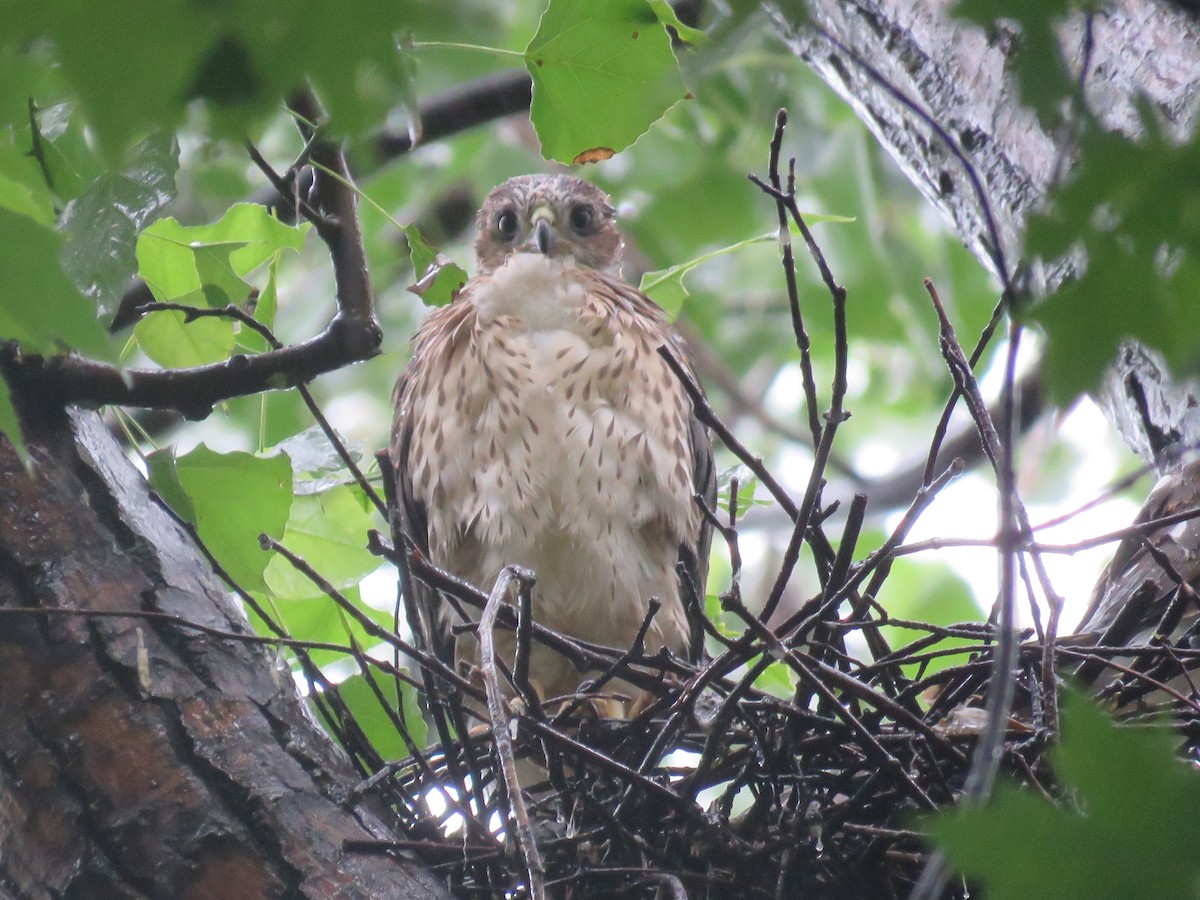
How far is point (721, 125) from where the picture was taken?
5.42 metres

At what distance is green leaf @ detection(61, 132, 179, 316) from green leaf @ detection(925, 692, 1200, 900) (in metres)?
1.47

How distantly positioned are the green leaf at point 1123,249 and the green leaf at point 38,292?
0.91 meters

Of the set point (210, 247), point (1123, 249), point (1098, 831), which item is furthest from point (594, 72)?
point (1098, 831)

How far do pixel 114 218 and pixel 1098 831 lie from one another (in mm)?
1607

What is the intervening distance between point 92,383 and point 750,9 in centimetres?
148

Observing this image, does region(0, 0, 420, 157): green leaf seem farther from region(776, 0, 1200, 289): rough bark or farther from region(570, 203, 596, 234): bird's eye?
region(570, 203, 596, 234): bird's eye

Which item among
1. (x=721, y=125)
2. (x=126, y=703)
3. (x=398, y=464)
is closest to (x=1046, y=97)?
(x=126, y=703)

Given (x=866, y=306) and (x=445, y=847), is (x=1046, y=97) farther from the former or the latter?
(x=866, y=306)

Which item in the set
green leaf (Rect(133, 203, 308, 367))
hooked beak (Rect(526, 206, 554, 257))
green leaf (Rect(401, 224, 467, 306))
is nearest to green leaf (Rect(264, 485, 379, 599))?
green leaf (Rect(133, 203, 308, 367))

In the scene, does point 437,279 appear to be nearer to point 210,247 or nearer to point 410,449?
point 210,247

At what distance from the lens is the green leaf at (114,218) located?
188 centimetres

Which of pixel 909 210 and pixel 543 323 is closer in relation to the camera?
pixel 543 323

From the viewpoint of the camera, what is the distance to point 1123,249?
35.9 inches

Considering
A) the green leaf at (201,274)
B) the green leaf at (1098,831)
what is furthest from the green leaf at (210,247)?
the green leaf at (1098,831)
